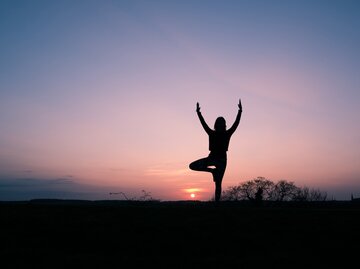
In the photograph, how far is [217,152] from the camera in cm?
1320

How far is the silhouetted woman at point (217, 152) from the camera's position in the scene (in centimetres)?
1310

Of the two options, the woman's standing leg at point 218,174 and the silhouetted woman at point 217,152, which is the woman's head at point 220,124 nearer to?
the silhouetted woman at point 217,152
